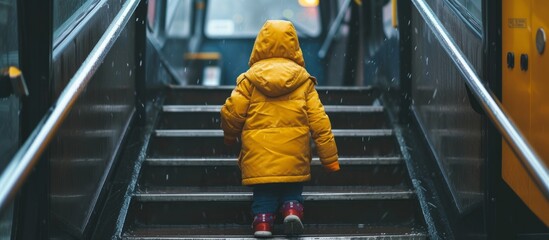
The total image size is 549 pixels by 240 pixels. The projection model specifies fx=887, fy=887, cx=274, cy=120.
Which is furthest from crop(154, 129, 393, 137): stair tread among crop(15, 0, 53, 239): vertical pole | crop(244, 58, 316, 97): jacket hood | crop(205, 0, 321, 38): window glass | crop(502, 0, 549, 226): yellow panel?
crop(205, 0, 321, 38): window glass

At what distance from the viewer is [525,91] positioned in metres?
3.37

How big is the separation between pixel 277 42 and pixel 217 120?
1.68 metres

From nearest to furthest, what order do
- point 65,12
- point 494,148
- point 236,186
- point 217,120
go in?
point 494,148 → point 65,12 → point 236,186 → point 217,120

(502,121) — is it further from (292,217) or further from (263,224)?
(263,224)

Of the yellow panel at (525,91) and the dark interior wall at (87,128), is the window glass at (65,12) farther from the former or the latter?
the yellow panel at (525,91)

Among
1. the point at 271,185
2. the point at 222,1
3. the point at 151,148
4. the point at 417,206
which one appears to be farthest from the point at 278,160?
the point at 222,1

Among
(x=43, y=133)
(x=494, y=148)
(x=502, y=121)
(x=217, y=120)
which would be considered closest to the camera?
(x=43, y=133)

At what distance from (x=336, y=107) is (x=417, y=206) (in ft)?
4.77

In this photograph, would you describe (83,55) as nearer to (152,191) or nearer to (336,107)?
(152,191)

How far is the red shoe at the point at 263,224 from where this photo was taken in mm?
4215

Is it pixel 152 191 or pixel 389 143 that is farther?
pixel 389 143

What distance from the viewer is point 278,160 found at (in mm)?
4234

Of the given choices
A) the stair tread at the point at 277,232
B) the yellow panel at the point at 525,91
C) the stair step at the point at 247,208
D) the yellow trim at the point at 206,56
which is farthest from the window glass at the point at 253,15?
the yellow panel at the point at 525,91

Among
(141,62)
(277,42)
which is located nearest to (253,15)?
(141,62)
